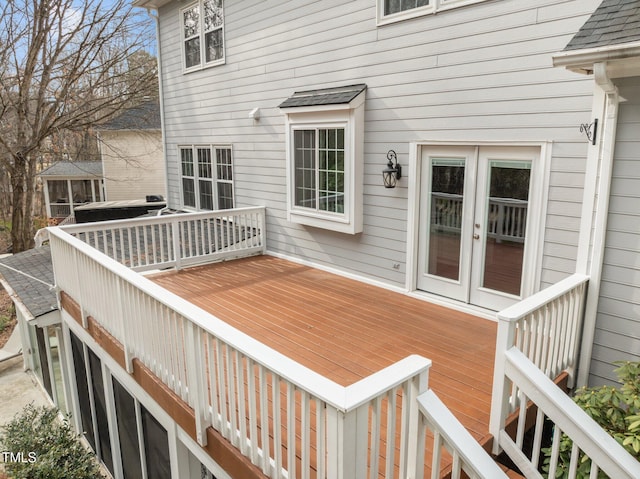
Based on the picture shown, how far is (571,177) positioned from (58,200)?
2374 cm

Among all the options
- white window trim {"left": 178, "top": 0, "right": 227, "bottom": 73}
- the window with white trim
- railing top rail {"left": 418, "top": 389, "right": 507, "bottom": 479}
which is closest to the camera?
railing top rail {"left": 418, "top": 389, "right": 507, "bottom": 479}

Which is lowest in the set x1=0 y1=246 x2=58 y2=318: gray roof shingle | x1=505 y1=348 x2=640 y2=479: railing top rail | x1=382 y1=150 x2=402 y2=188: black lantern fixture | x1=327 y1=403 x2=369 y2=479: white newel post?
x1=0 y1=246 x2=58 y2=318: gray roof shingle

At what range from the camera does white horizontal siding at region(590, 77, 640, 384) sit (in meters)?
3.39

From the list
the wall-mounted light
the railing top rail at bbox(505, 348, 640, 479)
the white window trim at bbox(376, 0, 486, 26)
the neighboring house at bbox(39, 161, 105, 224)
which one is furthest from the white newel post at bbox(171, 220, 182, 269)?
the neighboring house at bbox(39, 161, 105, 224)

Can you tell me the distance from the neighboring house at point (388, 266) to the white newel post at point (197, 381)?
0.02m

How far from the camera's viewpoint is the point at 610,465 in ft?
7.52

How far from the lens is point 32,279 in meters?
7.26

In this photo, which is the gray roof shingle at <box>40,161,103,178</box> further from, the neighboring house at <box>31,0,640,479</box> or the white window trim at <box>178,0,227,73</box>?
the neighboring house at <box>31,0,640,479</box>

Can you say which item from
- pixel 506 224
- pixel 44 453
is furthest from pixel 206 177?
pixel 506 224

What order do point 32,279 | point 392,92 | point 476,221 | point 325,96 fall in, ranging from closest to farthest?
point 476,221 < point 392,92 < point 325,96 < point 32,279

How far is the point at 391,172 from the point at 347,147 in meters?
0.74

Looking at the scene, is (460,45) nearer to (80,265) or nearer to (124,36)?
(80,265)

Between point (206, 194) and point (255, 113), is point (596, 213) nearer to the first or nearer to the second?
point (255, 113)

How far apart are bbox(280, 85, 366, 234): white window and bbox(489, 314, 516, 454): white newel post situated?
127 inches
